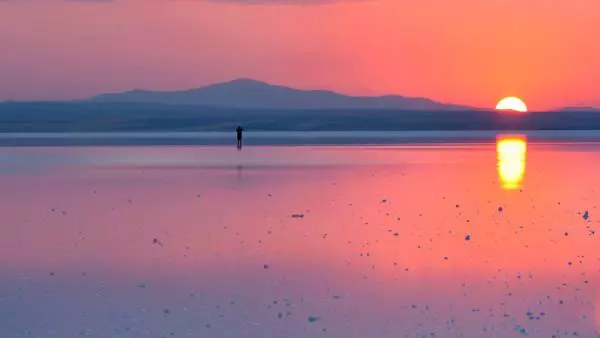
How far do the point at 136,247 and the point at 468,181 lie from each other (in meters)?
10.1

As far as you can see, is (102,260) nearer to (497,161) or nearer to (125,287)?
(125,287)

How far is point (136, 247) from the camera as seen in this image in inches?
440

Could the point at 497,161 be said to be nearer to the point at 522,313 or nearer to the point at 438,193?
the point at 438,193

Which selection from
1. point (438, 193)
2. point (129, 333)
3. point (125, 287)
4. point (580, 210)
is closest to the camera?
point (129, 333)

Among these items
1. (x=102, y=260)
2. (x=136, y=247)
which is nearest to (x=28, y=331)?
(x=102, y=260)

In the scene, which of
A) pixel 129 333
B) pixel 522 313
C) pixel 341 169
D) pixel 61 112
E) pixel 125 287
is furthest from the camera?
pixel 61 112

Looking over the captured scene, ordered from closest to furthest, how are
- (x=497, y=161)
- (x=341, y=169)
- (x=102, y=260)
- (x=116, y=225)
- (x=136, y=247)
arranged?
1. (x=102, y=260)
2. (x=136, y=247)
3. (x=116, y=225)
4. (x=341, y=169)
5. (x=497, y=161)

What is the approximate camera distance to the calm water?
25.0 ft

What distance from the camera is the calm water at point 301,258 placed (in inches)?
300

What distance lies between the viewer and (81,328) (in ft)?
24.2

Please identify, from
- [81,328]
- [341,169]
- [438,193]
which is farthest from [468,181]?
[81,328]

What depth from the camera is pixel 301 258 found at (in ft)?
34.1

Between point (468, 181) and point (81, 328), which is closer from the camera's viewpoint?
point (81, 328)

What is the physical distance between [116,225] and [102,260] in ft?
9.09
